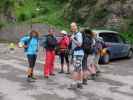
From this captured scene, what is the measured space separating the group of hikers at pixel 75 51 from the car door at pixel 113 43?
379 cm

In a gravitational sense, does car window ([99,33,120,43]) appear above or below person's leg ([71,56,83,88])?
above

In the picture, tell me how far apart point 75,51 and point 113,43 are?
7608mm

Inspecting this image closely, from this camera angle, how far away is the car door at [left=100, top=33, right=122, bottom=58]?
62.5 feet

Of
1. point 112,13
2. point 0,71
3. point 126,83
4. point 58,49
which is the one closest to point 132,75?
point 126,83

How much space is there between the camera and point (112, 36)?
19.7 metres

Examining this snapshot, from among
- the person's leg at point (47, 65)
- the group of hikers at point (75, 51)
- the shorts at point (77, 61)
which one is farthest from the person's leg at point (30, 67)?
the shorts at point (77, 61)

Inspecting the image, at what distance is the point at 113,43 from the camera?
19359mm

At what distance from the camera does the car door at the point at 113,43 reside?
750 inches

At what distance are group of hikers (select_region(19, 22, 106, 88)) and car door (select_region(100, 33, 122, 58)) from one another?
379cm

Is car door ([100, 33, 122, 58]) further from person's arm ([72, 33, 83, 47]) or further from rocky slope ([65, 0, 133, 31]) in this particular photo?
rocky slope ([65, 0, 133, 31])

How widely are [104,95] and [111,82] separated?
2379 millimetres

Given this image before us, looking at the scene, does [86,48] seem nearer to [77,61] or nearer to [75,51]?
[75,51]

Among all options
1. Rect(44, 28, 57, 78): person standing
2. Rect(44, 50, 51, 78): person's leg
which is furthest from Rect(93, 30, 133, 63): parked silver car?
Rect(44, 50, 51, 78): person's leg

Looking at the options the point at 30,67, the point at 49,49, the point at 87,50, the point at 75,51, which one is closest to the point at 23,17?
the point at 49,49
